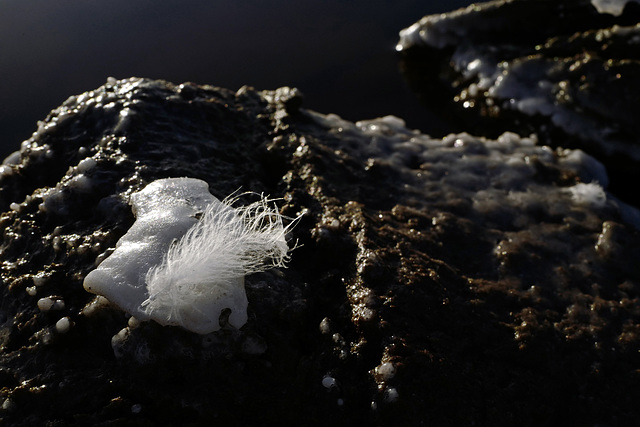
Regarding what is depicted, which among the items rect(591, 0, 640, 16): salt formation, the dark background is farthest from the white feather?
rect(591, 0, 640, 16): salt formation

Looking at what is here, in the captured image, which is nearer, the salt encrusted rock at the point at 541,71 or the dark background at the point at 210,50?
the salt encrusted rock at the point at 541,71

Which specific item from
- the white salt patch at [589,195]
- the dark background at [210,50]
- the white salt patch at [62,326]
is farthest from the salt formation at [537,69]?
the white salt patch at [62,326]

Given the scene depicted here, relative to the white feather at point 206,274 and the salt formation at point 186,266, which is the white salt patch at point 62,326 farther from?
the white feather at point 206,274

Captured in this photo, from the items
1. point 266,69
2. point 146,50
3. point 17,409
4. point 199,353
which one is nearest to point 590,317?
point 199,353

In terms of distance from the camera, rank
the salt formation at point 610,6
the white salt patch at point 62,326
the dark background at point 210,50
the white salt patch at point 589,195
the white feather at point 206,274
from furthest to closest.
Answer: the salt formation at point 610,6 < the dark background at point 210,50 < the white salt patch at point 589,195 < the white salt patch at point 62,326 < the white feather at point 206,274

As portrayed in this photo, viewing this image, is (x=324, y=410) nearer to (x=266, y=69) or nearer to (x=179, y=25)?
(x=266, y=69)

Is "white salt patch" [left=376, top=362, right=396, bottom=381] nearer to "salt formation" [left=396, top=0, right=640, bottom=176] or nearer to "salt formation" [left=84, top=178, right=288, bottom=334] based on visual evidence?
"salt formation" [left=84, top=178, right=288, bottom=334]
